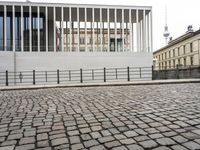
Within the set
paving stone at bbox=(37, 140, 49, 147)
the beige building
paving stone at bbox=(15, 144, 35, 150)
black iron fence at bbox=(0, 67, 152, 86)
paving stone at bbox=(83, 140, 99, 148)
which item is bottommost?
paving stone at bbox=(15, 144, 35, 150)

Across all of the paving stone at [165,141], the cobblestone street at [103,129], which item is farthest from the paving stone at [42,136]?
the paving stone at [165,141]

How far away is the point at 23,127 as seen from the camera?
4.24 meters

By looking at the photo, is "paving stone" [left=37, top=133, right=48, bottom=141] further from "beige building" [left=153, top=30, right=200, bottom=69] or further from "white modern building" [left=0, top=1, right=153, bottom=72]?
"beige building" [left=153, top=30, right=200, bottom=69]

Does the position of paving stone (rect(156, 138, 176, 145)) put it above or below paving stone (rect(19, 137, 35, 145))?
above

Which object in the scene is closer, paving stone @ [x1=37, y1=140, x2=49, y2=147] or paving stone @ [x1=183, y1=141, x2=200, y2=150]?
paving stone @ [x1=183, y1=141, x2=200, y2=150]

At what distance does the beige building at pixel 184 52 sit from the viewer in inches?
1731

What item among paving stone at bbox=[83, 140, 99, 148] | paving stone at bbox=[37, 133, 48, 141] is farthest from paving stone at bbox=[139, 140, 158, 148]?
paving stone at bbox=[37, 133, 48, 141]

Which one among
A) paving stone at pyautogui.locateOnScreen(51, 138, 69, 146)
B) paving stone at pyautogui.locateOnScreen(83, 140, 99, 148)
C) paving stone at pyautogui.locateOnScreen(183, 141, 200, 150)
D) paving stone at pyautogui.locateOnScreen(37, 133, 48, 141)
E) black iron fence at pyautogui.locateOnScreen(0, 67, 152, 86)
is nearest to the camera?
paving stone at pyautogui.locateOnScreen(183, 141, 200, 150)

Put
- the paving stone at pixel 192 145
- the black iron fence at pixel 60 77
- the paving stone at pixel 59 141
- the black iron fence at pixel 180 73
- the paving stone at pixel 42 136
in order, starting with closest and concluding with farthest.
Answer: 1. the paving stone at pixel 192 145
2. the paving stone at pixel 59 141
3. the paving stone at pixel 42 136
4. the black iron fence at pixel 60 77
5. the black iron fence at pixel 180 73

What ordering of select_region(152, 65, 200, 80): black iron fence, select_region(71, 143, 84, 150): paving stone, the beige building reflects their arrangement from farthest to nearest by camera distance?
the beige building
select_region(152, 65, 200, 80): black iron fence
select_region(71, 143, 84, 150): paving stone

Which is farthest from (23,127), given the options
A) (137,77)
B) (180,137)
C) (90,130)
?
(137,77)

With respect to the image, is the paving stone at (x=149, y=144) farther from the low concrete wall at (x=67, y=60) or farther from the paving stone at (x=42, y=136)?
the low concrete wall at (x=67, y=60)

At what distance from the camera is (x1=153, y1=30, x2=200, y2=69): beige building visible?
44.0 m

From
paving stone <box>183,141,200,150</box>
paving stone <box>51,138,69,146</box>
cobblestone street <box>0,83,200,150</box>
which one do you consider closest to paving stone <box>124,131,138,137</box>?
cobblestone street <box>0,83,200,150</box>
